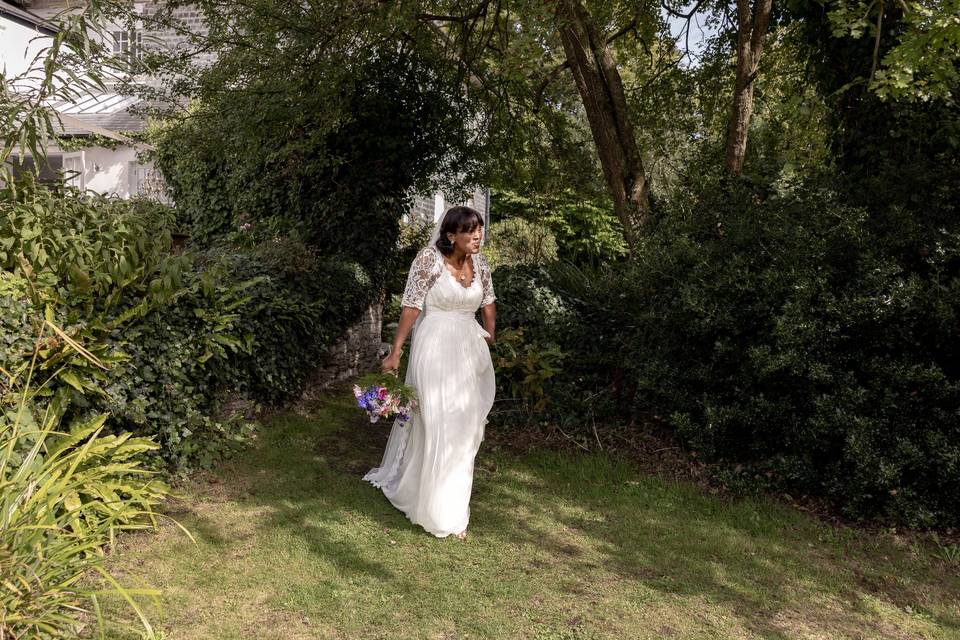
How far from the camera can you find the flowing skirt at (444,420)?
5.05m

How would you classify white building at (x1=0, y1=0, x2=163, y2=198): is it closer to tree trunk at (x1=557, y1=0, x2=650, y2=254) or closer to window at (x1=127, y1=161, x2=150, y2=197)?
window at (x1=127, y1=161, x2=150, y2=197)

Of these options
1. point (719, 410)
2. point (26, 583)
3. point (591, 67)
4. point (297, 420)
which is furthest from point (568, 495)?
point (591, 67)

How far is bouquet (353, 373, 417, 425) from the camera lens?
5098 mm

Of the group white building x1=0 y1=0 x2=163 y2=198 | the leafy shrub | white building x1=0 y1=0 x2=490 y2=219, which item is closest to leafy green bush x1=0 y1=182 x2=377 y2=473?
white building x1=0 y1=0 x2=490 y2=219

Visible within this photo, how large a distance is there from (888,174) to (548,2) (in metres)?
3.18

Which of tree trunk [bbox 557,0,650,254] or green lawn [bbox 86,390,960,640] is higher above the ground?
tree trunk [bbox 557,0,650,254]

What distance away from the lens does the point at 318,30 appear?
793 cm

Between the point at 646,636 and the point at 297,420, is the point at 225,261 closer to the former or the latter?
the point at 297,420

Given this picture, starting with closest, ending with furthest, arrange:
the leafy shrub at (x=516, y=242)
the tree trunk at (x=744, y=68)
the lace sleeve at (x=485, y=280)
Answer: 1. the lace sleeve at (x=485, y=280)
2. the tree trunk at (x=744, y=68)
3. the leafy shrub at (x=516, y=242)

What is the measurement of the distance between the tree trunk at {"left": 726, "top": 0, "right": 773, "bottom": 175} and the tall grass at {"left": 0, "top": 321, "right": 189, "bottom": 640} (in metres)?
6.81

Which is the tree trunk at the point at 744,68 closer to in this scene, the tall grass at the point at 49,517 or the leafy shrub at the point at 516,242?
the tall grass at the point at 49,517

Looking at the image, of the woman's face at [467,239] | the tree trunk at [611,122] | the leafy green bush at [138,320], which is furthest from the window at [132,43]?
the tree trunk at [611,122]

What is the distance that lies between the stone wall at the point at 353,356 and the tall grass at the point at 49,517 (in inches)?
152

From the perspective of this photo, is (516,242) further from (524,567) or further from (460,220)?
(524,567)
